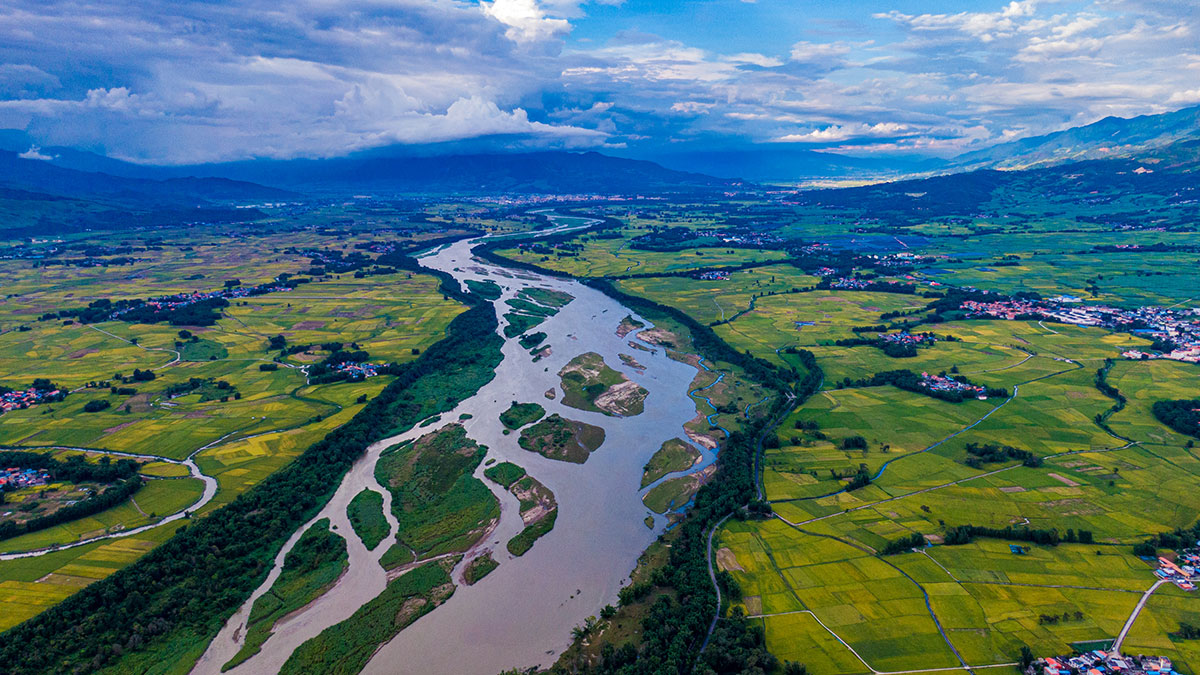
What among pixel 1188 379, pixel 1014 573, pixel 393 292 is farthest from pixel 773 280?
pixel 1014 573

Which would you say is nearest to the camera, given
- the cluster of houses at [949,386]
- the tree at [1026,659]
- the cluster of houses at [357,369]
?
the tree at [1026,659]

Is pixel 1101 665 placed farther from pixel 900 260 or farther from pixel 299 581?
pixel 900 260

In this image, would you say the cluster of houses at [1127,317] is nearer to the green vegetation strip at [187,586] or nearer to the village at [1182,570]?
the village at [1182,570]

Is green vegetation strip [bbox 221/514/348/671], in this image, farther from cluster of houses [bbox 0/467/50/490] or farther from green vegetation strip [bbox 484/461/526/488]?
cluster of houses [bbox 0/467/50/490]

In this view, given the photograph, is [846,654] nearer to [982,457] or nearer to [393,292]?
[982,457]

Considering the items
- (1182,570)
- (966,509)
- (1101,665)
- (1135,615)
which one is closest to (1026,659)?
(1101,665)

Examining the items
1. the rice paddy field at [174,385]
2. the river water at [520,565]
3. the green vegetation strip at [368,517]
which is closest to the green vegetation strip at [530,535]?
the river water at [520,565]
